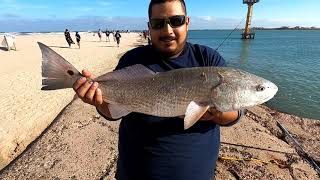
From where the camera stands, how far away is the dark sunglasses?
8.72 ft

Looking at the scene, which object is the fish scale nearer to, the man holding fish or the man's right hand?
the man holding fish

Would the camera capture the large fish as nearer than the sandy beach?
Yes

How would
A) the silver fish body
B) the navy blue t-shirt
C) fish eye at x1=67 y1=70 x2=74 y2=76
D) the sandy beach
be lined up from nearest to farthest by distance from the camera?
the navy blue t-shirt < the silver fish body < fish eye at x1=67 y1=70 x2=74 y2=76 < the sandy beach

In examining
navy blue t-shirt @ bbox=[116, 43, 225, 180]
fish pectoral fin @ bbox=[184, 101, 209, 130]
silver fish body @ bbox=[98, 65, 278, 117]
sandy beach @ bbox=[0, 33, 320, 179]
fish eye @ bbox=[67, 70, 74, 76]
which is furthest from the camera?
sandy beach @ bbox=[0, 33, 320, 179]

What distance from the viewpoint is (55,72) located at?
2807mm

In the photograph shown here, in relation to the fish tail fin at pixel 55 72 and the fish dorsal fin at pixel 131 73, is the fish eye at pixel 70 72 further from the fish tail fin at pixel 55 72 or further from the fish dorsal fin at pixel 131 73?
the fish dorsal fin at pixel 131 73

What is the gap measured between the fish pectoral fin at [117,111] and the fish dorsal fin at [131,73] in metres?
0.28

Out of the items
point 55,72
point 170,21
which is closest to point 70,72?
point 55,72

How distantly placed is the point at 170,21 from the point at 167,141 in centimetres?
103

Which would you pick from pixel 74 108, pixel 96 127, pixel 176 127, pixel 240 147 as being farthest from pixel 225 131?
pixel 176 127

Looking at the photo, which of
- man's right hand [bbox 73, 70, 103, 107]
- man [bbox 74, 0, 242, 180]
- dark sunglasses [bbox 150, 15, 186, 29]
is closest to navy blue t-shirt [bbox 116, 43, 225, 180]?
man [bbox 74, 0, 242, 180]

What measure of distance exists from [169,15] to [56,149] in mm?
4990

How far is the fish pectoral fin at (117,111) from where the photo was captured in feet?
9.07

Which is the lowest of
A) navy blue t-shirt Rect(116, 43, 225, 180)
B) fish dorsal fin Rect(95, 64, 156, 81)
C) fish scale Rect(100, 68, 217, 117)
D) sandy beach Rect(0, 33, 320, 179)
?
sandy beach Rect(0, 33, 320, 179)
